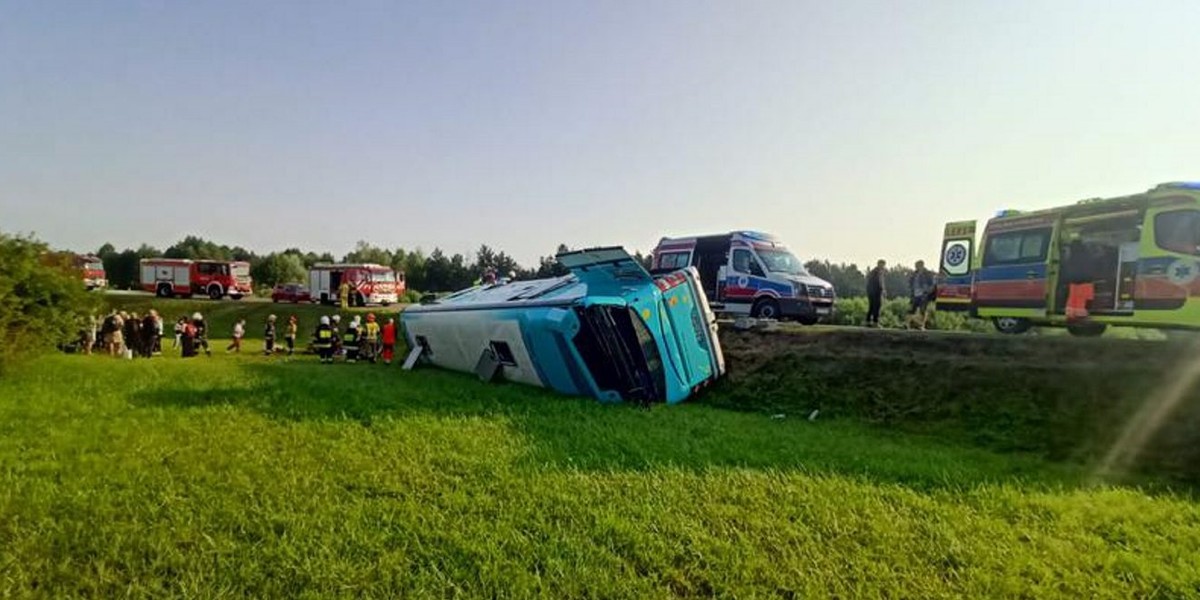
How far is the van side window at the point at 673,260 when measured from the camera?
60.2 ft

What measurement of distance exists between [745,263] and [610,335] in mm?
7169

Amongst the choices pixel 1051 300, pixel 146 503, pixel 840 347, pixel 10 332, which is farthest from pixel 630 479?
pixel 1051 300

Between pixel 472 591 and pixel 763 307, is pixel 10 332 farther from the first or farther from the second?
pixel 763 307

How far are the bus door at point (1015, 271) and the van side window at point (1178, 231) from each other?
1.94 metres

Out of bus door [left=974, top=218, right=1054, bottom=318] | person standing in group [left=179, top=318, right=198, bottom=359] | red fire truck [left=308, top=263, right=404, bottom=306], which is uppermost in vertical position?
bus door [left=974, top=218, right=1054, bottom=318]

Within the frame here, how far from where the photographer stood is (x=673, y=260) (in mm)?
18734

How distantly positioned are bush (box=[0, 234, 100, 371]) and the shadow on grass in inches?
89.4

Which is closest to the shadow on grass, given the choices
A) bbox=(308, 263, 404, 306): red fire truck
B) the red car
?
bbox=(308, 263, 404, 306): red fire truck

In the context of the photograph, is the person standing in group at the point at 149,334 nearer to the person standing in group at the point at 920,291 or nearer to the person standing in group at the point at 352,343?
the person standing in group at the point at 352,343

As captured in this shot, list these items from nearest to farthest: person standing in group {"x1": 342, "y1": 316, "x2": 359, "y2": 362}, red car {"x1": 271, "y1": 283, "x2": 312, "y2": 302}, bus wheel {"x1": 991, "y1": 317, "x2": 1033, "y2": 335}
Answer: bus wheel {"x1": 991, "y1": 317, "x2": 1033, "y2": 335}, person standing in group {"x1": 342, "y1": 316, "x2": 359, "y2": 362}, red car {"x1": 271, "y1": 283, "x2": 312, "y2": 302}

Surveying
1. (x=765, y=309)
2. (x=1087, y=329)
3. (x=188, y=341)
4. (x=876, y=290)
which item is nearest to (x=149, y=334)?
(x=188, y=341)

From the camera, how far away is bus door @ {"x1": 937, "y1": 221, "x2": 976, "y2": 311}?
46.1ft

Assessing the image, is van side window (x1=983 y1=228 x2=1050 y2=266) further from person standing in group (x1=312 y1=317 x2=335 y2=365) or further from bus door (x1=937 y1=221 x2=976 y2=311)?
person standing in group (x1=312 y1=317 x2=335 y2=365)

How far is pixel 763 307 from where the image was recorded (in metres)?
16.3
